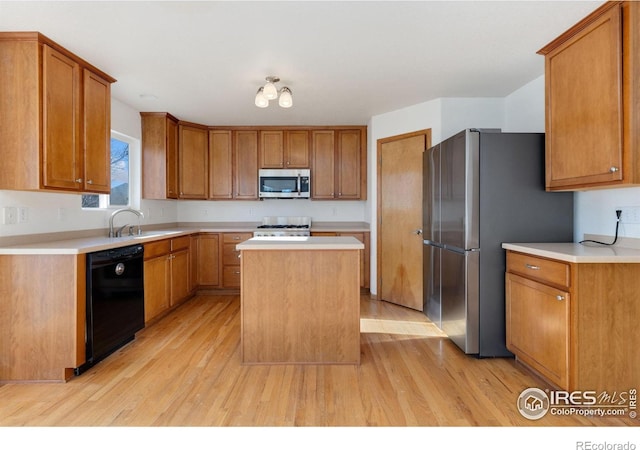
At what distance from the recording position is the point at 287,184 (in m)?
4.98

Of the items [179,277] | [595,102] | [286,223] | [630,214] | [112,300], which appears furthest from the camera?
[286,223]

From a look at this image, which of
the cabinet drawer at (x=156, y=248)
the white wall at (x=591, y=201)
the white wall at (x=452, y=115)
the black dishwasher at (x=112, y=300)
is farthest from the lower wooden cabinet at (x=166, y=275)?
the white wall at (x=591, y=201)

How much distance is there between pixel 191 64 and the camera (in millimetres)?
2867

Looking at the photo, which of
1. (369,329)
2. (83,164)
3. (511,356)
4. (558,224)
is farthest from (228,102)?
(511,356)

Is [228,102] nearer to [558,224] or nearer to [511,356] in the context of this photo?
[558,224]

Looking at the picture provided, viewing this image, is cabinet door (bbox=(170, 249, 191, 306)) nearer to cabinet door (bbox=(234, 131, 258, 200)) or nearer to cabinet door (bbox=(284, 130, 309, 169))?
cabinet door (bbox=(234, 131, 258, 200))

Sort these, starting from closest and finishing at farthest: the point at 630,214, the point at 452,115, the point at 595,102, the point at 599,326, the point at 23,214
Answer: the point at 599,326, the point at 595,102, the point at 630,214, the point at 23,214, the point at 452,115

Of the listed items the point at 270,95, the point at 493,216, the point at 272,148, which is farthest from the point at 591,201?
the point at 272,148

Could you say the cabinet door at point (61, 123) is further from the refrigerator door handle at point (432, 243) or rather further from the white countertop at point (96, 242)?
the refrigerator door handle at point (432, 243)

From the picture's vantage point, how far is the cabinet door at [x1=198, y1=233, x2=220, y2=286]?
190 inches

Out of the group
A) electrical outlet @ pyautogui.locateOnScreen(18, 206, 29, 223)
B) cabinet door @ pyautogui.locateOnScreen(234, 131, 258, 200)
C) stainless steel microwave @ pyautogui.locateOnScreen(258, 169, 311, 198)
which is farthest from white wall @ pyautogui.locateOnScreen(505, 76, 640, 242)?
electrical outlet @ pyautogui.locateOnScreen(18, 206, 29, 223)

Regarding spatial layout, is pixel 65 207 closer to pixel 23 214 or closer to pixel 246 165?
pixel 23 214

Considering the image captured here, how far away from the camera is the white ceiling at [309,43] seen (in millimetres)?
2100

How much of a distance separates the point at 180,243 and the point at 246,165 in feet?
4.77
